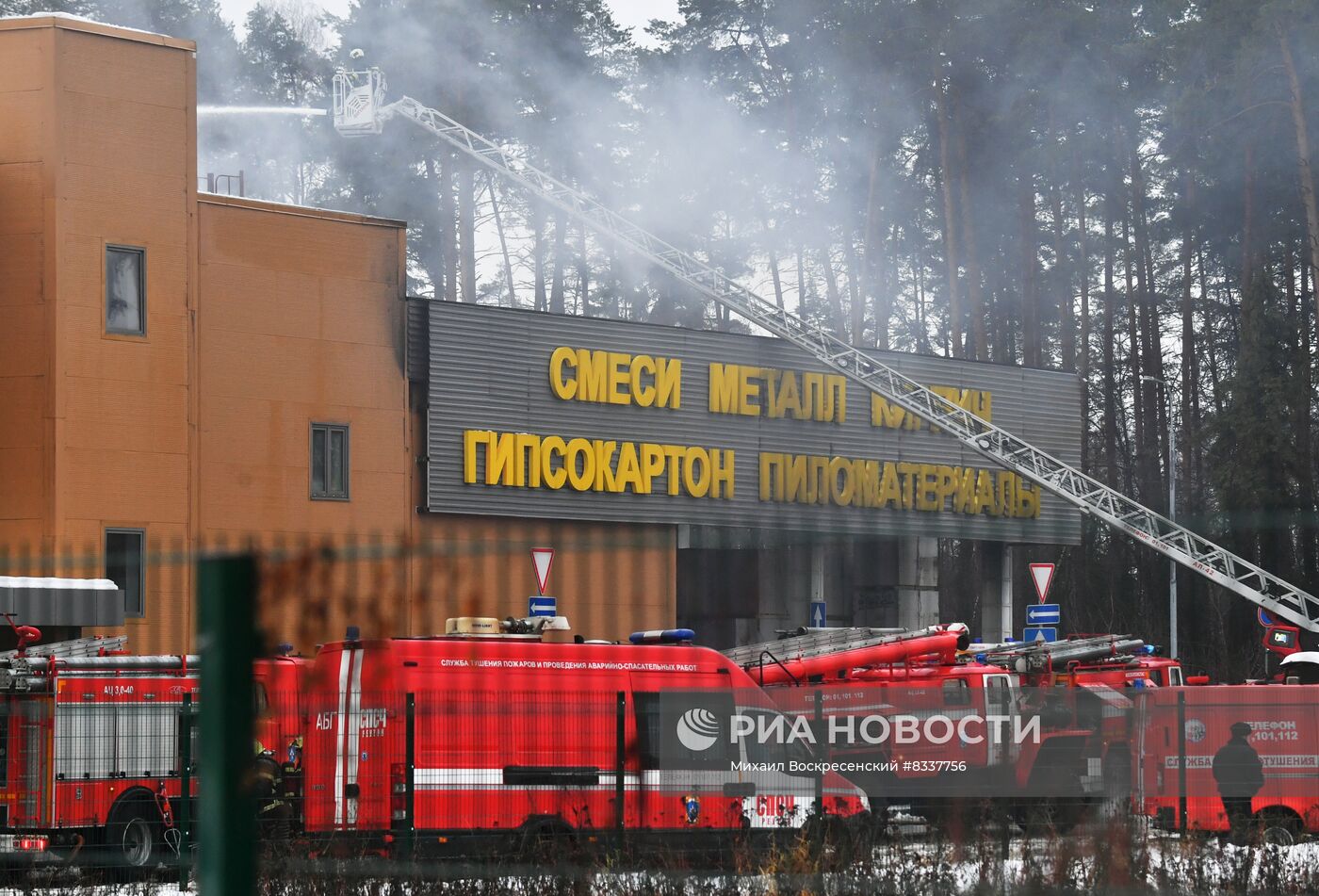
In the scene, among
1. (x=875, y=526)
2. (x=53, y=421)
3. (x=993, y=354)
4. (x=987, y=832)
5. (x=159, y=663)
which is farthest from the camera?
(x=993, y=354)

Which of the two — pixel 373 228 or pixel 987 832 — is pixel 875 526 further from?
pixel 373 228

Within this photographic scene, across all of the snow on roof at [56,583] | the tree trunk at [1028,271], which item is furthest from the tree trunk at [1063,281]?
the snow on roof at [56,583]

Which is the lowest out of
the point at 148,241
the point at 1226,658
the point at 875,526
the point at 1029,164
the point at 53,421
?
the point at 1226,658

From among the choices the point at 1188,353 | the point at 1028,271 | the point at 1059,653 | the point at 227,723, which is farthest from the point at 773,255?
the point at 227,723

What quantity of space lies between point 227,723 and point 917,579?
36014mm

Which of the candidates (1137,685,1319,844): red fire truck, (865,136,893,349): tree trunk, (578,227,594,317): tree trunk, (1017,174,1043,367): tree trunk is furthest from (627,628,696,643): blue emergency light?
(578,227,594,317): tree trunk

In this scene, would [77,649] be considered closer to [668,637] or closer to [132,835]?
[132,835]

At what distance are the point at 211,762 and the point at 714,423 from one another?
31158 mm

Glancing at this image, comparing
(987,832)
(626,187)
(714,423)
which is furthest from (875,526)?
(626,187)

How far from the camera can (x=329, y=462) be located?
29344 mm

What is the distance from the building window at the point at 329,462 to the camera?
2925 centimetres

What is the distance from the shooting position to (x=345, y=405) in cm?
2958

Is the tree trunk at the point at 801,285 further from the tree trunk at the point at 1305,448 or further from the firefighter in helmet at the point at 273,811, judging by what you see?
the firefighter in helmet at the point at 273,811

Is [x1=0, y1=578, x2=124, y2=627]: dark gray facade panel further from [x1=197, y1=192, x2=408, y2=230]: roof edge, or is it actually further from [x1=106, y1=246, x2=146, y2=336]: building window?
[x1=197, y1=192, x2=408, y2=230]: roof edge
